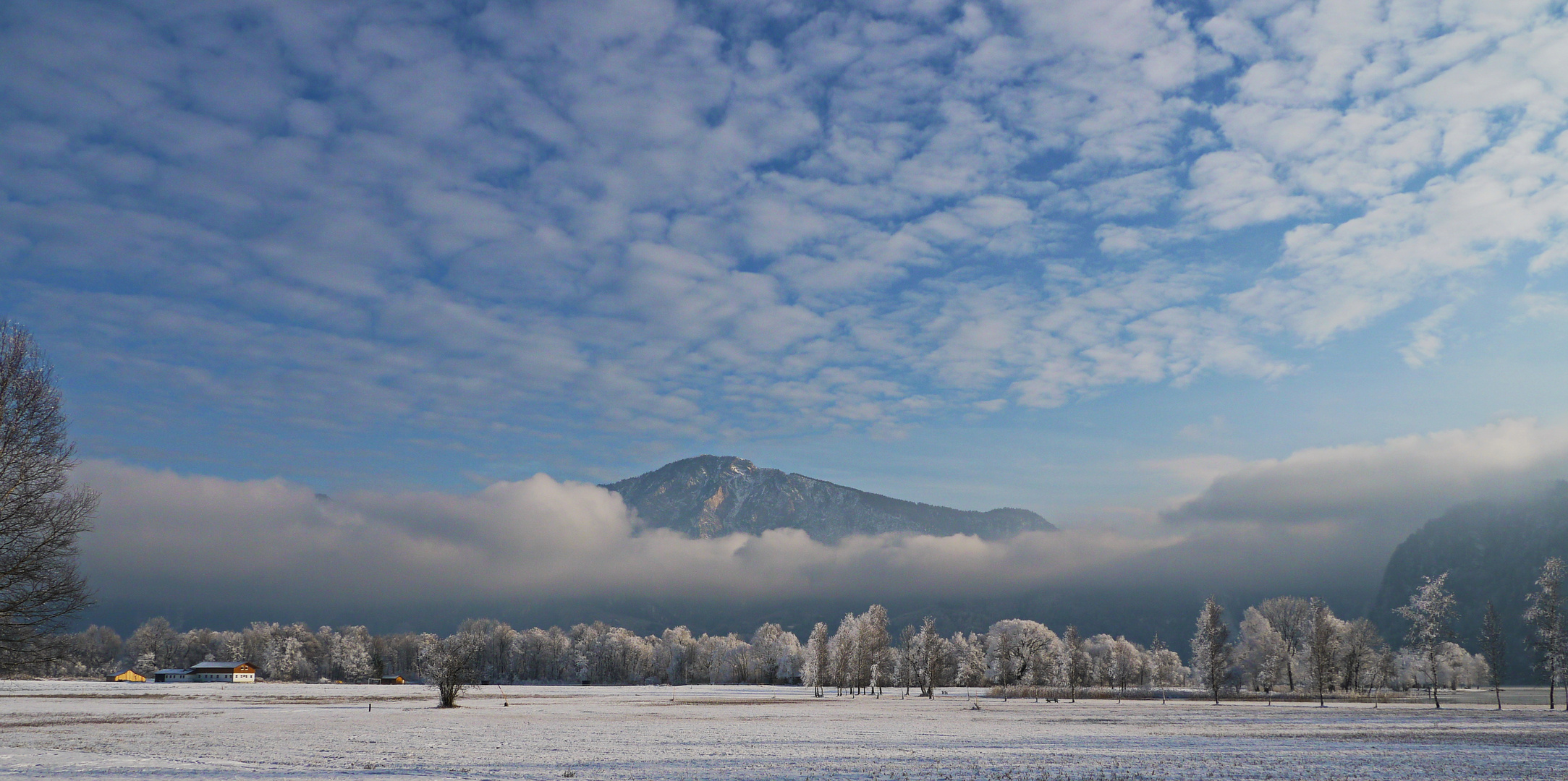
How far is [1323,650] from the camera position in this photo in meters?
101

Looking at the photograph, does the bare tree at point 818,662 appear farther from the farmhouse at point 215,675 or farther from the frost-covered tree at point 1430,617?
the farmhouse at point 215,675

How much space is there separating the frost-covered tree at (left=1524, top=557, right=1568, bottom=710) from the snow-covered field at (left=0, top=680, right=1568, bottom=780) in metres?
5.46

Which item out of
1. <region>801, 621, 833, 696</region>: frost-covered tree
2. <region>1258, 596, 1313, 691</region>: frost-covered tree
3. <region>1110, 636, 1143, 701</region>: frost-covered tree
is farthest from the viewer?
<region>1110, 636, 1143, 701</region>: frost-covered tree

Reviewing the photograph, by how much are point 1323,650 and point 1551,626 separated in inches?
1074

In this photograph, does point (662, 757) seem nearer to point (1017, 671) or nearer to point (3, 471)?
point (3, 471)

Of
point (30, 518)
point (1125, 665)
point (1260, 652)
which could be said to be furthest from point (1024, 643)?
point (30, 518)

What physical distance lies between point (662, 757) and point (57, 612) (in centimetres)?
2225

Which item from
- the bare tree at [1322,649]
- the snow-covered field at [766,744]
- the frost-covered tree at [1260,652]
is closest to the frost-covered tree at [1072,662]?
the frost-covered tree at [1260,652]

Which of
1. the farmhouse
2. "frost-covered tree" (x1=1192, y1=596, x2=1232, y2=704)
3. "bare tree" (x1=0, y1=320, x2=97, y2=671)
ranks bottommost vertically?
the farmhouse

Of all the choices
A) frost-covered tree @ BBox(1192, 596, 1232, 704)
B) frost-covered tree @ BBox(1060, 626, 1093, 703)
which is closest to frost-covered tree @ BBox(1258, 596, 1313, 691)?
frost-covered tree @ BBox(1192, 596, 1232, 704)

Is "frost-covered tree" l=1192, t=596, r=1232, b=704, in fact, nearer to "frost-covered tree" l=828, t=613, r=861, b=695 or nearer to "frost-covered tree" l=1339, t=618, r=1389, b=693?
"frost-covered tree" l=1339, t=618, r=1389, b=693

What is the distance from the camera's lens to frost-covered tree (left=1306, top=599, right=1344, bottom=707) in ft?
332

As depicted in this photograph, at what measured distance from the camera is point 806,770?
28.0 meters

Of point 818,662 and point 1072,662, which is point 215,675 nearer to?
point 818,662
